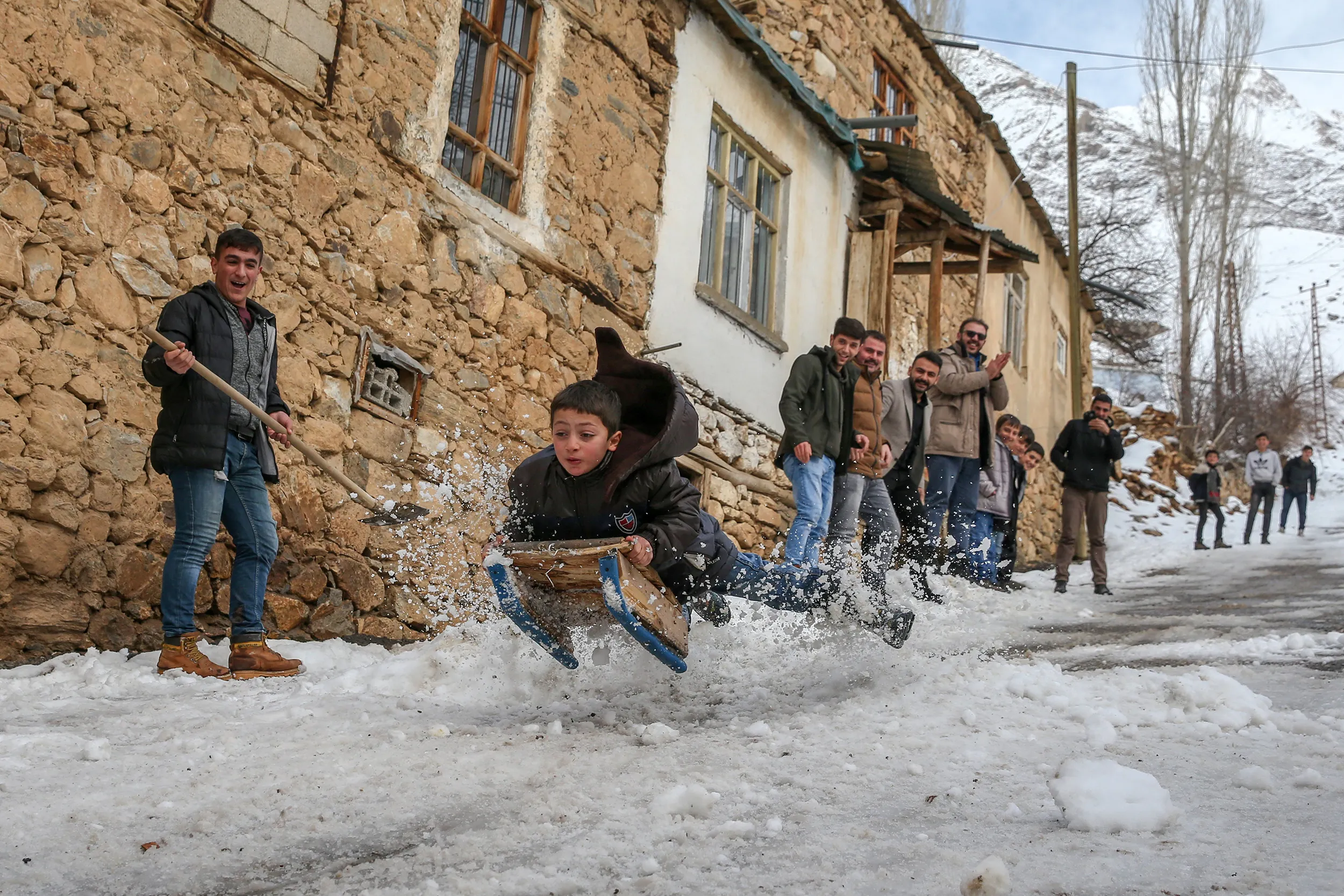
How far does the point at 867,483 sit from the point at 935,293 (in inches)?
177

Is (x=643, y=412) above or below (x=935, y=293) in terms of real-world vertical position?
below

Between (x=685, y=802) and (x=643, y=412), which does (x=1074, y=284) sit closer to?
(x=643, y=412)

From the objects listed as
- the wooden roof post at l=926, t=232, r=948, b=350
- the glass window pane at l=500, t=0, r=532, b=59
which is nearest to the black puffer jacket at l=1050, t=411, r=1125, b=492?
the wooden roof post at l=926, t=232, r=948, b=350

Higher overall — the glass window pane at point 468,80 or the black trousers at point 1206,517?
the glass window pane at point 468,80

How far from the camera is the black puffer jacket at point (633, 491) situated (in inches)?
147

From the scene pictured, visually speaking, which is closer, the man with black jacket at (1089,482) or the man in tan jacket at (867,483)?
the man in tan jacket at (867,483)

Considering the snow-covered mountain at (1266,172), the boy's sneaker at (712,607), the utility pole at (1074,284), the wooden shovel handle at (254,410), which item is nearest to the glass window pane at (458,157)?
the wooden shovel handle at (254,410)

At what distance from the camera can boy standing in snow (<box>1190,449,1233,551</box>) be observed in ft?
47.4

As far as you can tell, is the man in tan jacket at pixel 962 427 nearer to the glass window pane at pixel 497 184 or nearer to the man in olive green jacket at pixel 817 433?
the man in olive green jacket at pixel 817 433

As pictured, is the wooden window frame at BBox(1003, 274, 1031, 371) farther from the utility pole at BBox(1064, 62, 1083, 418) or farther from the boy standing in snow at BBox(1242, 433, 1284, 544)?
the boy standing in snow at BBox(1242, 433, 1284, 544)

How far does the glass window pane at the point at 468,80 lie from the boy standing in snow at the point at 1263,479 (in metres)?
13.7

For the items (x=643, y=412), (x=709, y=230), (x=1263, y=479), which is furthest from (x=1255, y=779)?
(x=1263, y=479)

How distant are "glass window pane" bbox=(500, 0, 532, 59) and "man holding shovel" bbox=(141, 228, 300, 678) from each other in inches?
121

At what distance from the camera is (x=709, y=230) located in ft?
28.6
